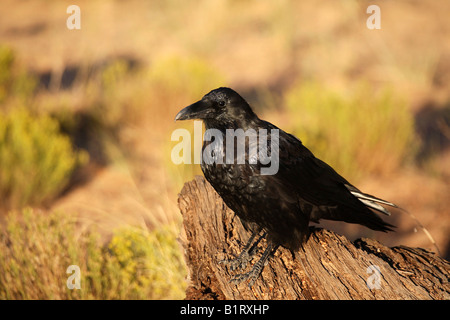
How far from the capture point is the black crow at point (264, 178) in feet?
8.46

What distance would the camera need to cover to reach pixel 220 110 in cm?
266

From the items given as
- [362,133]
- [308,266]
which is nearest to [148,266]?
[308,266]

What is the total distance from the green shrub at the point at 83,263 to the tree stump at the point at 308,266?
3.25 ft

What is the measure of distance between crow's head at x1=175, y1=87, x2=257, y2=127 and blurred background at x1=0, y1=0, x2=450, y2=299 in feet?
5.71

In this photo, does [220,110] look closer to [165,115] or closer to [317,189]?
[317,189]

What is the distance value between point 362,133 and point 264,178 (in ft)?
12.3

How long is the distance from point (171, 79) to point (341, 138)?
3.12 meters

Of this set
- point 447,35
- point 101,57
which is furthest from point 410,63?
point 101,57

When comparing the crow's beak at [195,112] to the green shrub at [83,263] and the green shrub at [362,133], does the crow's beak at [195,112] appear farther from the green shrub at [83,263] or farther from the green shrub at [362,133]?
the green shrub at [362,133]

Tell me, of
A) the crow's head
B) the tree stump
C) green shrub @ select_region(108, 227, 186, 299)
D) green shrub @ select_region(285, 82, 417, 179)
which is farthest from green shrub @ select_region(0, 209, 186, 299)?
green shrub @ select_region(285, 82, 417, 179)

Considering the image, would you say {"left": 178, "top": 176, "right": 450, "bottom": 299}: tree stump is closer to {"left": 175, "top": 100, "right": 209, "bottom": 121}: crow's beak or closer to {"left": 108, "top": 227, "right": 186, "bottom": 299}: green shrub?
{"left": 175, "top": 100, "right": 209, "bottom": 121}: crow's beak

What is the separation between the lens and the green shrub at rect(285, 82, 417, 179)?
19.1 ft

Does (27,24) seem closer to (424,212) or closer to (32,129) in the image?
(32,129)

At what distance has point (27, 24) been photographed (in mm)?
12117
